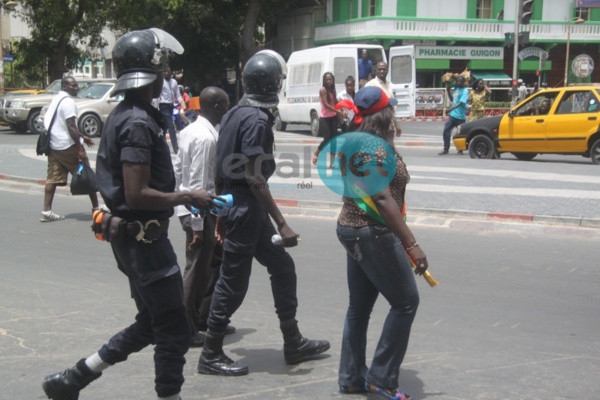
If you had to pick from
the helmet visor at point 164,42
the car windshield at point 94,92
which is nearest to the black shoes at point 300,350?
the helmet visor at point 164,42

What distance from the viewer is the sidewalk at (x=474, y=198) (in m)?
9.25

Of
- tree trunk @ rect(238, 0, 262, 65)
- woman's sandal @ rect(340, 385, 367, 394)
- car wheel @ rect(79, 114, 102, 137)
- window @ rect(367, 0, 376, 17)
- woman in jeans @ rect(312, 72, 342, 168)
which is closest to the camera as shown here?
woman's sandal @ rect(340, 385, 367, 394)

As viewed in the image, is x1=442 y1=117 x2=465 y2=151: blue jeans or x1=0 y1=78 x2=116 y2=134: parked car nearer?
x1=442 y1=117 x2=465 y2=151: blue jeans

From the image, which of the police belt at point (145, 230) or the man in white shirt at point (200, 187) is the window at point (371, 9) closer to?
the man in white shirt at point (200, 187)

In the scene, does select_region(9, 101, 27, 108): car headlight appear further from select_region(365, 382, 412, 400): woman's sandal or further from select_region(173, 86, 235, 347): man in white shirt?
select_region(365, 382, 412, 400): woman's sandal

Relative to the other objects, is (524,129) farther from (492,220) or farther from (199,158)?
(199,158)

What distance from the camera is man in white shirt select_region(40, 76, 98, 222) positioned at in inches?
360

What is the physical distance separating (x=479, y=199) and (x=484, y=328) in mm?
5364

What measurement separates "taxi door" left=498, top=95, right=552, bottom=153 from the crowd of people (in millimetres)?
11444

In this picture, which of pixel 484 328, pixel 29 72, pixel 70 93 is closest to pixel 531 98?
pixel 70 93

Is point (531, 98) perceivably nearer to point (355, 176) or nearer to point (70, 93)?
point (70, 93)

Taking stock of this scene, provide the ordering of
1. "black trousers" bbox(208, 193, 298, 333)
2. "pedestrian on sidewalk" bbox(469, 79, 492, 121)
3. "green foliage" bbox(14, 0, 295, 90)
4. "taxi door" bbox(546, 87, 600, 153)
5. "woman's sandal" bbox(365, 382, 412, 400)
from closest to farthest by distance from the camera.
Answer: "woman's sandal" bbox(365, 382, 412, 400) < "black trousers" bbox(208, 193, 298, 333) < "taxi door" bbox(546, 87, 600, 153) < "pedestrian on sidewalk" bbox(469, 79, 492, 121) < "green foliage" bbox(14, 0, 295, 90)

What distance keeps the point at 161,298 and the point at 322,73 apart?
65.6 ft

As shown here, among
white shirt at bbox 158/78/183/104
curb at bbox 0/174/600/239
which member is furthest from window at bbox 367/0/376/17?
curb at bbox 0/174/600/239
